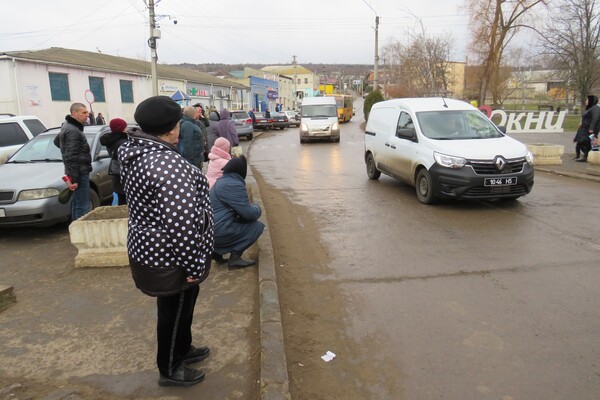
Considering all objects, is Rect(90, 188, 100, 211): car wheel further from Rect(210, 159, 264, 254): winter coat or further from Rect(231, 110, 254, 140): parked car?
Rect(231, 110, 254, 140): parked car

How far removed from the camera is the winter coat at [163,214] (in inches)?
96.0

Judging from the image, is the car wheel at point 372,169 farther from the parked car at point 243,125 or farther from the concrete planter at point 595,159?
the parked car at point 243,125

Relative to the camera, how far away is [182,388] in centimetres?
299

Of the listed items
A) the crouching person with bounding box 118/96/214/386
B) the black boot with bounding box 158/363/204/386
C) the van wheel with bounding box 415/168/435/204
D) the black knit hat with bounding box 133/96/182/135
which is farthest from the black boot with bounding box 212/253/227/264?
the van wheel with bounding box 415/168/435/204

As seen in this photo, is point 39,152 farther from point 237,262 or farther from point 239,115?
point 239,115

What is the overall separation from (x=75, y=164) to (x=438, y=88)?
23206 mm

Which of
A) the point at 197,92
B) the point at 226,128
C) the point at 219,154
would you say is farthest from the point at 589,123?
the point at 197,92

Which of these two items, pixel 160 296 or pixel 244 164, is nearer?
pixel 160 296

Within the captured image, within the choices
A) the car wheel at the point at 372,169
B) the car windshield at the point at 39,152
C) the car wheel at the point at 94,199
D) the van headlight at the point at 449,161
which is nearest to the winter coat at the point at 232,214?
the car wheel at the point at 94,199

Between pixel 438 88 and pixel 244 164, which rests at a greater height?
pixel 438 88

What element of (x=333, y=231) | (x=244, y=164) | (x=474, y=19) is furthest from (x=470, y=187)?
(x=474, y=19)

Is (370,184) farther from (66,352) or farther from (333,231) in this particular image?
(66,352)

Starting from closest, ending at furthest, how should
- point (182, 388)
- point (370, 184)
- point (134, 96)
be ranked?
1. point (182, 388)
2. point (370, 184)
3. point (134, 96)

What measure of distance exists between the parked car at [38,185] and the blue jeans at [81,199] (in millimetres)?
277
